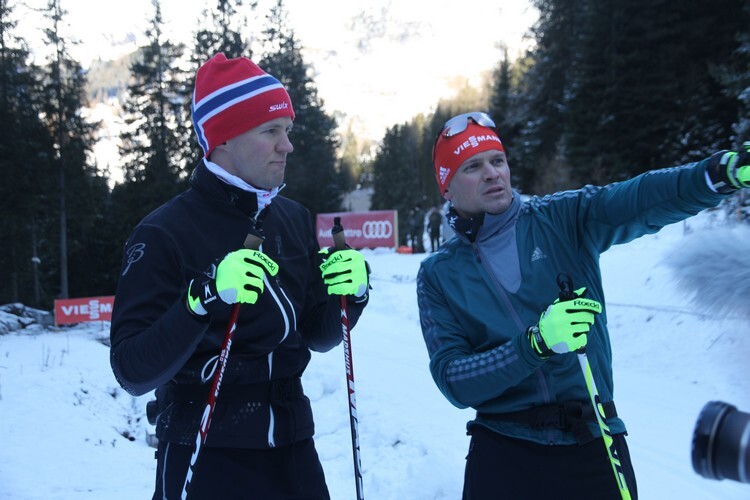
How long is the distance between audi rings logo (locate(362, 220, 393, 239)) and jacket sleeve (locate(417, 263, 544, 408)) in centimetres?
2003

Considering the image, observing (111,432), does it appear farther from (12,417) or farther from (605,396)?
(605,396)

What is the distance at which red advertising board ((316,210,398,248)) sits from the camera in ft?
74.5

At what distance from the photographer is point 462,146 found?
287cm

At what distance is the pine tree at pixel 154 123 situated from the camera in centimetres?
3381

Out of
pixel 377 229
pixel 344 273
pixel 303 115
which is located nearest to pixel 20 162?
pixel 377 229

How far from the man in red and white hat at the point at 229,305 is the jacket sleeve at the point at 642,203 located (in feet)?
3.60

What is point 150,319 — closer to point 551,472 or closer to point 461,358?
point 461,358

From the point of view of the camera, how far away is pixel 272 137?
2.65 meters

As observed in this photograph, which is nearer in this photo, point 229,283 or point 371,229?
point 229,283

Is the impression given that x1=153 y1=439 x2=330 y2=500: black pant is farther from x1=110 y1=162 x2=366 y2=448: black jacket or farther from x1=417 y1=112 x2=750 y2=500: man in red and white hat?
x1=417 y1=112 x2=750 y2=500: man in red and white hat

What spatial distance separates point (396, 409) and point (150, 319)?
4.96 m

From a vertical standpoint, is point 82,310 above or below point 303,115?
below

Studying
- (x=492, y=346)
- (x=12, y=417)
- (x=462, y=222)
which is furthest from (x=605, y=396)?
(x=12, y=417)

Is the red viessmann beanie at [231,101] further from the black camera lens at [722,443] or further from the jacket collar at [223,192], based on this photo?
the black camera lens at [722,443]
